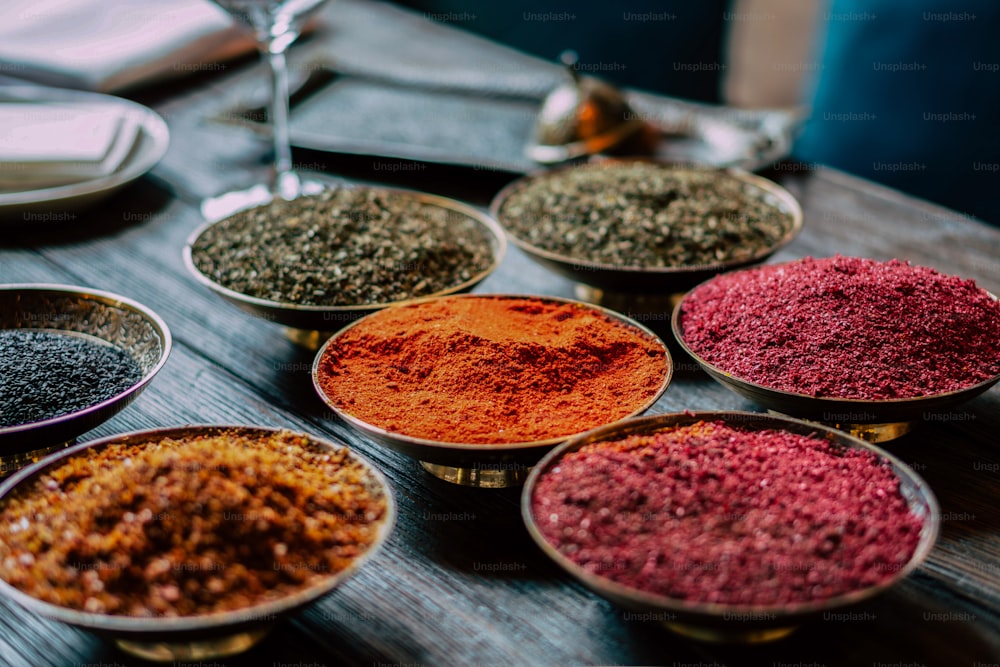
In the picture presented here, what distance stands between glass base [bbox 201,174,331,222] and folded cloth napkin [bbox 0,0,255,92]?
1.93 feet

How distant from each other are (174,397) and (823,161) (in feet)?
6.96

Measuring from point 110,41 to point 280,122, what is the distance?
0.84 m

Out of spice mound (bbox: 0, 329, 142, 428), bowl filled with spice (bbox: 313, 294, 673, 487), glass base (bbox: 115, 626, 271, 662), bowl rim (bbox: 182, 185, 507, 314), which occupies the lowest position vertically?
glass base (bbox: 115, 626, 271, 662)

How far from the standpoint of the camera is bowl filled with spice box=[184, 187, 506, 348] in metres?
1.18

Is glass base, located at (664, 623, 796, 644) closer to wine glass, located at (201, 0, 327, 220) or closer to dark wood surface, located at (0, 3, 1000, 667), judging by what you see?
dark wood surface, located at (0, 3, 1000, 667)

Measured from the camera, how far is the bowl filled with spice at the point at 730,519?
2.32 ft

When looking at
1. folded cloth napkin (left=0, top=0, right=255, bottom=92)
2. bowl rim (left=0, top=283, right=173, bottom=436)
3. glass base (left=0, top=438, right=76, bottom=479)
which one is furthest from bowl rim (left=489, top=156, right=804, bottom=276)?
folded cloth napkin (left=0, top=0, right=255, bottom=92)

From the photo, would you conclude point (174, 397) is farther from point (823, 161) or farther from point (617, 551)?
point (823, 161)

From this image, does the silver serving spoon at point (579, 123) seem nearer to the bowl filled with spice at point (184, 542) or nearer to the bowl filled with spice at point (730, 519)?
the bowl filled with spice at point (730, 519)

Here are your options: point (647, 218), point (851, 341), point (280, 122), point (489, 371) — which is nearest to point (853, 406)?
point (851, 341)

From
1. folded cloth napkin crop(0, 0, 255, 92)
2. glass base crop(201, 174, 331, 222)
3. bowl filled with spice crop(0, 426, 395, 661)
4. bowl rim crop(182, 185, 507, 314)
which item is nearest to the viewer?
bowl filled with spice crop(0, 426, 395, 661)

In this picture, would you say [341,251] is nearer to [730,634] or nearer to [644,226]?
[644,226]

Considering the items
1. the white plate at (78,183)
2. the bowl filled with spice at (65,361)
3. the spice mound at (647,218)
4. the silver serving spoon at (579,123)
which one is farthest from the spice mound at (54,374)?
the silver serving spoon at (579,123)

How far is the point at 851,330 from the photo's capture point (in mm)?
1046
